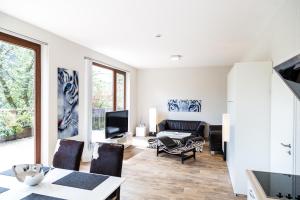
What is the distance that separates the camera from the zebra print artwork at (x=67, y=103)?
152 inches

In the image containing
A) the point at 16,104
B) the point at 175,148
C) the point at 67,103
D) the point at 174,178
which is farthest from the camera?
the point at 175,148

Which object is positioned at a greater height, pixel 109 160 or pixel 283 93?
pixel 283 93

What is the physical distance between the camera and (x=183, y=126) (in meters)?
7.13

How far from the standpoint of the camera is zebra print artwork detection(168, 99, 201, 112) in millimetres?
7375

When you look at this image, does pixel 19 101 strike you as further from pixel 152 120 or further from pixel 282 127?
pixel 152 120

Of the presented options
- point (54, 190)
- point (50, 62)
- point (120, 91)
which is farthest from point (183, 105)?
point (54, 190)

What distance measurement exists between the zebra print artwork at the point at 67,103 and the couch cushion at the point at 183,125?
378cm

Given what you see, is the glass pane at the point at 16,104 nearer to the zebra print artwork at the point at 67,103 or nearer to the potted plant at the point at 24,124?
the potted plant at the point at 24,124

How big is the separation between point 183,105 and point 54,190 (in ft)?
20.5

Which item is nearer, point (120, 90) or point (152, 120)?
point (120, 90)

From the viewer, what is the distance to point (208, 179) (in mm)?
3695

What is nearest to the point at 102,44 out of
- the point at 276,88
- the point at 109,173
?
the point at 109,173

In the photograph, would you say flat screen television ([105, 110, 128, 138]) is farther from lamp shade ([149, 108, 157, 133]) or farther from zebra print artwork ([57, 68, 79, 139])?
lamp shade ([149, 108, 157, 133])

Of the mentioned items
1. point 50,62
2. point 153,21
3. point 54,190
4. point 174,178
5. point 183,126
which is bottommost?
point 174,178
